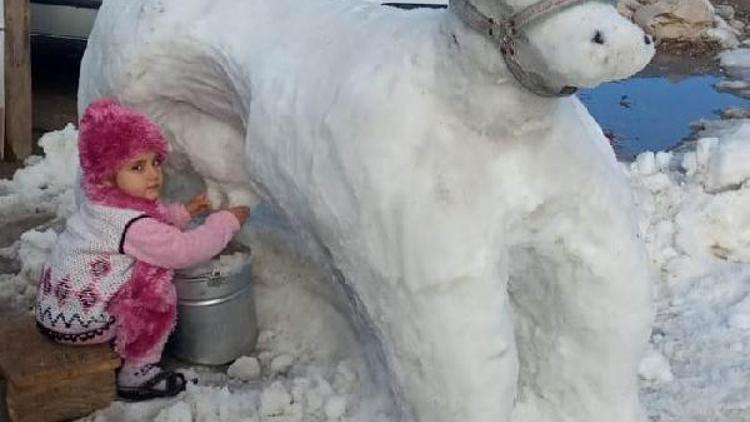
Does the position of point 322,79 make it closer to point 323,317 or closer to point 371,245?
point 371,245

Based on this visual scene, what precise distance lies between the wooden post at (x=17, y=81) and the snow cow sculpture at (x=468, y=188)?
255cm

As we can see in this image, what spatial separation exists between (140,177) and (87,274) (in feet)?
0.89

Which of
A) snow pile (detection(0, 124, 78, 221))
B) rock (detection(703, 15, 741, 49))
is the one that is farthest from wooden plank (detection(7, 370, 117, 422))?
rock (detection(703, 15, 741, 49))

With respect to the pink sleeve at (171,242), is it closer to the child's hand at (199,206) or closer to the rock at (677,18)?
the child's hand at (199,206)

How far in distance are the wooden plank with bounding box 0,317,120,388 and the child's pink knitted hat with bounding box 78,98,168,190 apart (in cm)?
41

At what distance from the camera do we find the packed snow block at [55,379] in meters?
2.87

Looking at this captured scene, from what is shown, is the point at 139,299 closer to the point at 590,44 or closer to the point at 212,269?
the point at 212,269

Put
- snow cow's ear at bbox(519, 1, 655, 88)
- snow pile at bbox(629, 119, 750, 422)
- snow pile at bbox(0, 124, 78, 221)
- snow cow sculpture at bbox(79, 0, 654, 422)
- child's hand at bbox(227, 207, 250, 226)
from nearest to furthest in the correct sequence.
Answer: snow cow's ear at bbox(519, 1, 655, 88) → snow cow sculpture at bbox(79, 0, 654, 422) → child's hand at bbox(227, 207, 250, 226) → snow pile at bbox(629, 119, 750, 422) → snow pile at bbox(0, 124, 78, 221)

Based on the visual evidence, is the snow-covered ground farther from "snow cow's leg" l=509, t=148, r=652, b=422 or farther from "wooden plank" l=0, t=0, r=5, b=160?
"wooden plank" l=0, t=0, r=5, b=160

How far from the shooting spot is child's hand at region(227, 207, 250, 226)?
118 inches

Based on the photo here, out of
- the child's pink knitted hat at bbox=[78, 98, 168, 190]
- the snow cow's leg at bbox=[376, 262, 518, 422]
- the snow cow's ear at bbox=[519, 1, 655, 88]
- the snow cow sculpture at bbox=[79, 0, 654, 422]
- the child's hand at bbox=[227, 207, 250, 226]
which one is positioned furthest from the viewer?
the child's hand at bbox=[227, 207, 250, 226]

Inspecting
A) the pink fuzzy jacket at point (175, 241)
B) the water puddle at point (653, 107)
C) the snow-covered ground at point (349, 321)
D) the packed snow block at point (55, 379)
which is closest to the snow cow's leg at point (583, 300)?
the snow-covered ground at point (349, 321)

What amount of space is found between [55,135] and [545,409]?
8.66 feet

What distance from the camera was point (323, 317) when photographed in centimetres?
316
